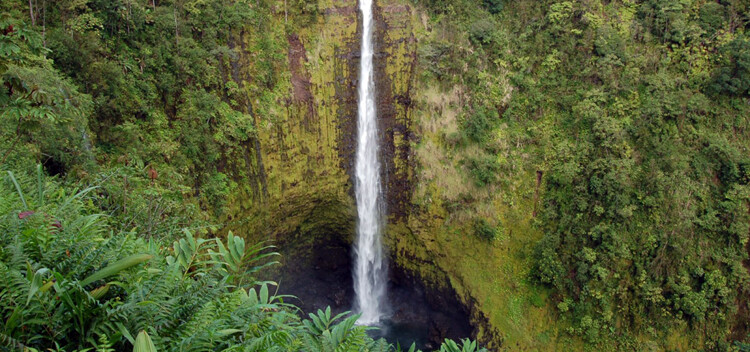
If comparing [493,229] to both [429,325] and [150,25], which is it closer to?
[429,325]

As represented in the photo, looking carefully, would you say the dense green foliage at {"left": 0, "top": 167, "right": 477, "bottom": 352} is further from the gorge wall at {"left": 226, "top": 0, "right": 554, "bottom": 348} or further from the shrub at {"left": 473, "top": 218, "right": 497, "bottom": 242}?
the shrub at {"left": 473, "top": 218, "right": 497, "bottom": 242}

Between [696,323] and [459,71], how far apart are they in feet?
33.3

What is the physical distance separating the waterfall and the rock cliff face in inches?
10.3

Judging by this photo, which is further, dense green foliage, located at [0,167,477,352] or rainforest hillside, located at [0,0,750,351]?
rainforest hillside, located at [0,0,750,351]

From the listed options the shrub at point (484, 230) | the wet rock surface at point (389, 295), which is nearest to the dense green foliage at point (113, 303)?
the shrub at point (484, 230)

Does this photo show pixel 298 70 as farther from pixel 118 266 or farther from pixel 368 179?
pixel 118 266

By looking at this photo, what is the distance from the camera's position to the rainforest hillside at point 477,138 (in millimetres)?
10414

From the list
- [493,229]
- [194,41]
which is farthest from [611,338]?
[194,41]

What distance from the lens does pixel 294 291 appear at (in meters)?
15.8

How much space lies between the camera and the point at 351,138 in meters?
15.3

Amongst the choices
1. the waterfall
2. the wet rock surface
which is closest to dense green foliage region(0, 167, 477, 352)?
the wet rock surface

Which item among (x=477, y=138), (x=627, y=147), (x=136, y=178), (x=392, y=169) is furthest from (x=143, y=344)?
(x=627, y=147)

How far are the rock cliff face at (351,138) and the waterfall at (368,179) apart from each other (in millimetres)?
262

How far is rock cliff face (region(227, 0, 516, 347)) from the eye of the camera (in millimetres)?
14320
